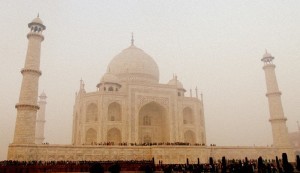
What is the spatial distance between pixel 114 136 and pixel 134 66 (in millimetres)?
9131

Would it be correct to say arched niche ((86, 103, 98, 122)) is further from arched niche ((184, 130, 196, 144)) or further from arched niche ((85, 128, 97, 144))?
arched niche ((184, 130, 196, 144))

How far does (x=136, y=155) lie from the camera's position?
20031mm

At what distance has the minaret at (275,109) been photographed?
26.0m

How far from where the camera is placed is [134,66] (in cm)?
3155

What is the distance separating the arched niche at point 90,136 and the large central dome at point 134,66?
23.9ft

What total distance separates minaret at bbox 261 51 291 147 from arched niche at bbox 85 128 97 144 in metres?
16.5

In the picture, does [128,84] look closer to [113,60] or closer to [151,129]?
[151,129]

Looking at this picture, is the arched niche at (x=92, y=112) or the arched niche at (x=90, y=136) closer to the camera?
the arched niche at (x=90, y=136)

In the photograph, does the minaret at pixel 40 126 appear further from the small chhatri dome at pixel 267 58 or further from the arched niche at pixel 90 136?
the small chhatri dome at pixel 267 58

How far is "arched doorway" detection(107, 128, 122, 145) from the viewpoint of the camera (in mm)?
25406

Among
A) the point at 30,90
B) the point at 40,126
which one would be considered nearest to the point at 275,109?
the point at 30,90

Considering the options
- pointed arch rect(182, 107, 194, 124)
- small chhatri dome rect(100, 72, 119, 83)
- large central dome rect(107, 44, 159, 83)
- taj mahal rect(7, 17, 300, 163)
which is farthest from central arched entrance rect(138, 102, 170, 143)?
small chhatri dome rect(100, 72, 119, 83)

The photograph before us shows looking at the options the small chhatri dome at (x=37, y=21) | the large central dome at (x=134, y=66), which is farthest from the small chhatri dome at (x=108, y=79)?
the small chhatri dome at (x=37, y=21)

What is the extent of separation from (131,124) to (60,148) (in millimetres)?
7691
